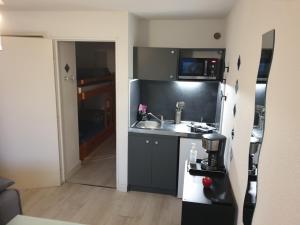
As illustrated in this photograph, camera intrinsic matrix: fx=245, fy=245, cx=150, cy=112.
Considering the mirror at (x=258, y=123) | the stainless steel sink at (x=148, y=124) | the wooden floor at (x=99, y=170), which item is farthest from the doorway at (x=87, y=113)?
the mirror at (x=258, y=123)

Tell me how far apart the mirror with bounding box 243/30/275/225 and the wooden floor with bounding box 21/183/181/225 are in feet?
4.94

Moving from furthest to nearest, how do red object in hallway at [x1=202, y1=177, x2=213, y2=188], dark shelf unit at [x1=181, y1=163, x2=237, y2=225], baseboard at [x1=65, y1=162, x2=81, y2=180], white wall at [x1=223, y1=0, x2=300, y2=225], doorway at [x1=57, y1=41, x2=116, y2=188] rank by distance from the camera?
baseboard at [x1=65, y1=162, x2=81, y2=180] → doorway at [x1=57, y1=41, x2=116, y2=188] → red object in hallway at [x1=202, y1=177, x2=213, y2=188] → dark shelf unit at [x1=181, y1=163, x2=237, y2=225] → white wall at [x1=223, y1=0, x2=300, y2=225]


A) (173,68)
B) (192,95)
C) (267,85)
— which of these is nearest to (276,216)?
(267,85)

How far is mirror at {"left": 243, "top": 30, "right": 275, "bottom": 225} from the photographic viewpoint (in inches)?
49.3

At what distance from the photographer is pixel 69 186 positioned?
3506 mm

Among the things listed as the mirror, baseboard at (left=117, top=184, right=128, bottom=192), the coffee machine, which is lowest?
baseboard at (left=117, top=184, right=128, bottom=192)

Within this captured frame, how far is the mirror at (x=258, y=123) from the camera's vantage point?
1252 mm

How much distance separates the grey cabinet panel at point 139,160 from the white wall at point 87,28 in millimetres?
210

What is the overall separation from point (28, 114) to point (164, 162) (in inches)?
74.6

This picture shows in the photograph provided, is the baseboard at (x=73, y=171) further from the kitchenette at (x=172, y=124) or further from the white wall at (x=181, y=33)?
the white wall at (x=181, y=33)

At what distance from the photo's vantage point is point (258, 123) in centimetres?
135

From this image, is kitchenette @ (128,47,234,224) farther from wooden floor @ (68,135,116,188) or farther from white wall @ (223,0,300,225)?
white wall @ (223,0,300,225)

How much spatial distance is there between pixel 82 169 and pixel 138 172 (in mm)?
1190

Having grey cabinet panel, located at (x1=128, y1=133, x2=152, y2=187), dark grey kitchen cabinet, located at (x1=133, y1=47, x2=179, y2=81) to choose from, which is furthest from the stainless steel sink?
dark grey kitchen cabinet, located at (x1=133, y1=47, x2=179, y2=81)
